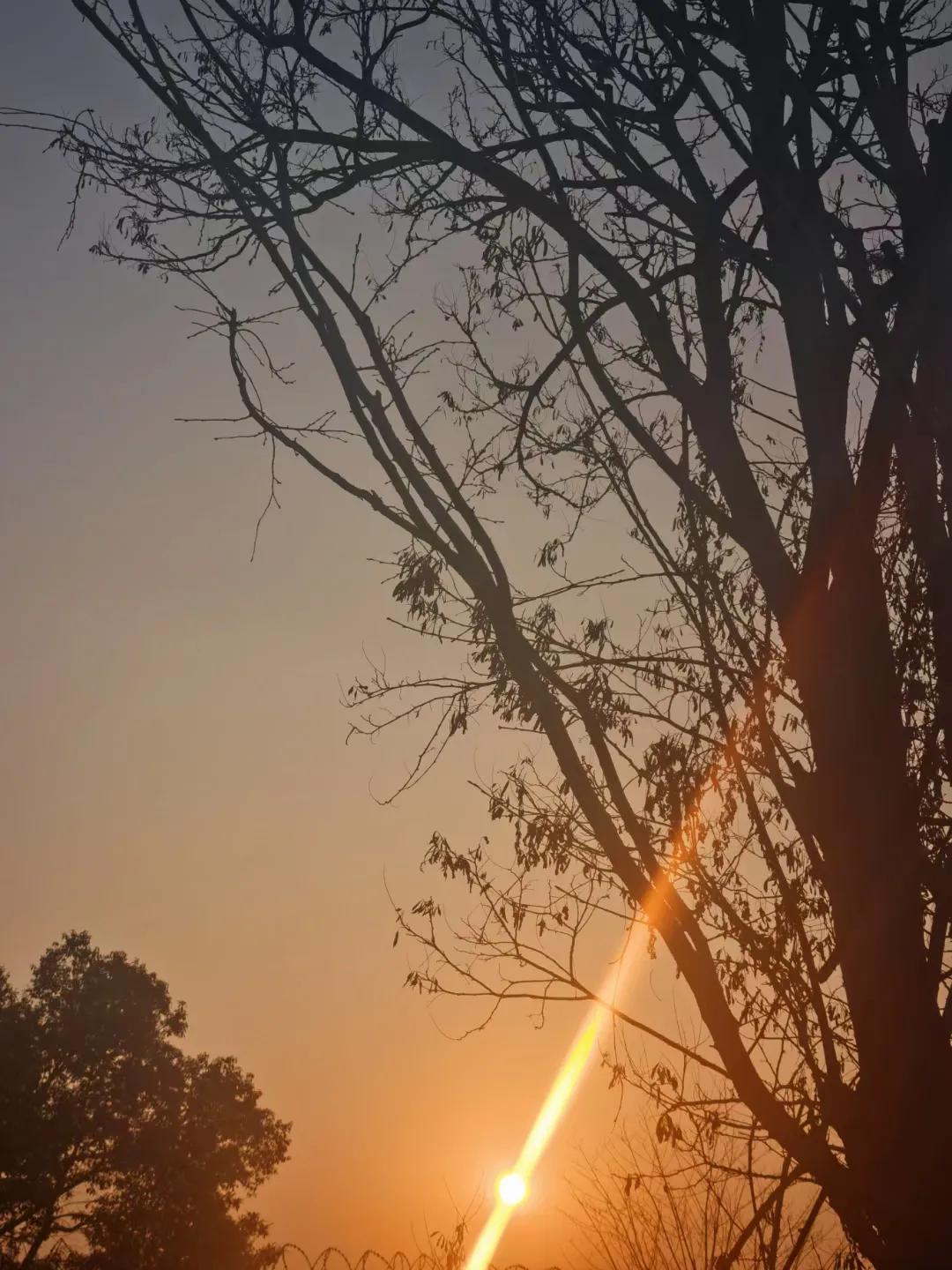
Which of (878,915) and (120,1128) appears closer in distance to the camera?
A: (878,915)

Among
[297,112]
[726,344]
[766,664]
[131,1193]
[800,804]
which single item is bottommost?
[131,1193]

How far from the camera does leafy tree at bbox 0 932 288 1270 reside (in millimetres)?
30875

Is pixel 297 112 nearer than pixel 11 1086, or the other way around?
pixel 297 112

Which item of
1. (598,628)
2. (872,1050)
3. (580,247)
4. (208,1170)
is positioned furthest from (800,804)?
(208,1170)

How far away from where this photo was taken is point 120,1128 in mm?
33375

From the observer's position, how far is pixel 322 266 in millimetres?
3564

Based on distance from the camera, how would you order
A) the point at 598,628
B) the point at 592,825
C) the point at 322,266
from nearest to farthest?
the point at 592,825 → the point at 322,266 → the point at 598,628

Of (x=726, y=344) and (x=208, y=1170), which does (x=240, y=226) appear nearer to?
(x=726, y=344)

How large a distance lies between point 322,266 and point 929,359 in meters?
2.36

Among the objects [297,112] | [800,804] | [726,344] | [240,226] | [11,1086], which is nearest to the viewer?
[800,804]

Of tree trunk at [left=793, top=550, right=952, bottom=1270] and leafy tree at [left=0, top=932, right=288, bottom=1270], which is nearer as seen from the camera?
tree trunk at [left=793, top=550, right=952, bottom=1270]

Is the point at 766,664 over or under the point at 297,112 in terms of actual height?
under

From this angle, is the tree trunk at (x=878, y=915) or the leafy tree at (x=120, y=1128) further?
the leafy tree at (x=120, y=1128)

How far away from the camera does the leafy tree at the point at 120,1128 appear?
30.9 metres
